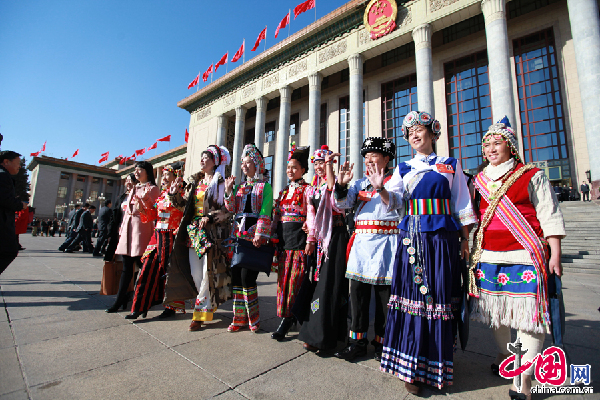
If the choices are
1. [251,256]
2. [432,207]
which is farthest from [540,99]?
[251,256]

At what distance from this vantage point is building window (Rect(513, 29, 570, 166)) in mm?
14570

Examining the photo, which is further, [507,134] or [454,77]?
[454,77]

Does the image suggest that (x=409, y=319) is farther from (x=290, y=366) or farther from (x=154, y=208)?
(x=154, y=208)

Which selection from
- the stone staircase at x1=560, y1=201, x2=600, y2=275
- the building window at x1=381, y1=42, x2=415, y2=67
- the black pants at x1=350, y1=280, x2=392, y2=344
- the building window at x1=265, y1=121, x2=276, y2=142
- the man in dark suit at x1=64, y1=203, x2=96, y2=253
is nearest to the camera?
the black pants at x1=350, y1=280, x2=392, y2=344

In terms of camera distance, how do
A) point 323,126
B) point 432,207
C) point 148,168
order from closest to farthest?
point 432,207
point 148,168
point 323,126

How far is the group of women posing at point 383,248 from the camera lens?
75.1 inches

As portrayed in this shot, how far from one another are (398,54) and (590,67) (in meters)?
10.9

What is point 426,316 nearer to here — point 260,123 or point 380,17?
point 380,17

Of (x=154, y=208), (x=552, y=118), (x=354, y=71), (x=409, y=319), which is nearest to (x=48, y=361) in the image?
(x=154, y=208)

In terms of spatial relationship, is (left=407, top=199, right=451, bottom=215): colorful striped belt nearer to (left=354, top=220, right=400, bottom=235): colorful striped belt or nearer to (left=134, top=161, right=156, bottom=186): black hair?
(left=354, top=220, right=400, bottom=235): colorful striped belt

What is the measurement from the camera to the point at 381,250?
7.64 ft

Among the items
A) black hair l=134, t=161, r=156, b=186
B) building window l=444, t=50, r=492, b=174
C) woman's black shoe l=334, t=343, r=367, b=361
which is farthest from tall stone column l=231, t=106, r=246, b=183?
woman's black shoe l=334, t=343, r=367, b=361

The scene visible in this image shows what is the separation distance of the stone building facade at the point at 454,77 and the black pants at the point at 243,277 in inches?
550

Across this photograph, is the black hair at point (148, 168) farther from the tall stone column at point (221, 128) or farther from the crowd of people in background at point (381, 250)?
the tall stone column at point (221, 128)
